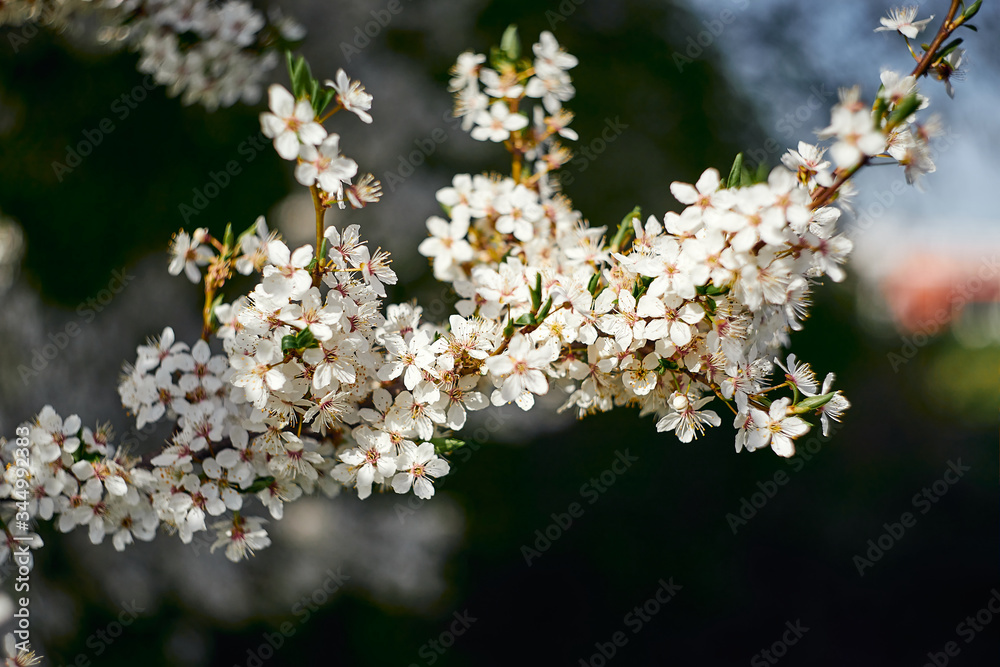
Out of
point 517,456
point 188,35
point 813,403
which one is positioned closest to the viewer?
point 813,403

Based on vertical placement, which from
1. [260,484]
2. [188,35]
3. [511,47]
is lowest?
[260,484]

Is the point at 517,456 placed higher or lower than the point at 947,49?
lower

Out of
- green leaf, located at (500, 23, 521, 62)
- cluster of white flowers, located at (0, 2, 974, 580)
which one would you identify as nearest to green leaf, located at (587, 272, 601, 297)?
cluster of white flowers, located at (0, 2, 974, 580)

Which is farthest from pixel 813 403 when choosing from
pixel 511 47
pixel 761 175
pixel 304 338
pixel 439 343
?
pixel 511 47

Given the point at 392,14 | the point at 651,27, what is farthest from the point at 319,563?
the point at 651,27

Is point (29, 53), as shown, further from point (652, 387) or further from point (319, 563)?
point (652, 387)

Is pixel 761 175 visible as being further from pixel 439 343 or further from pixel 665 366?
pixel 439 343
